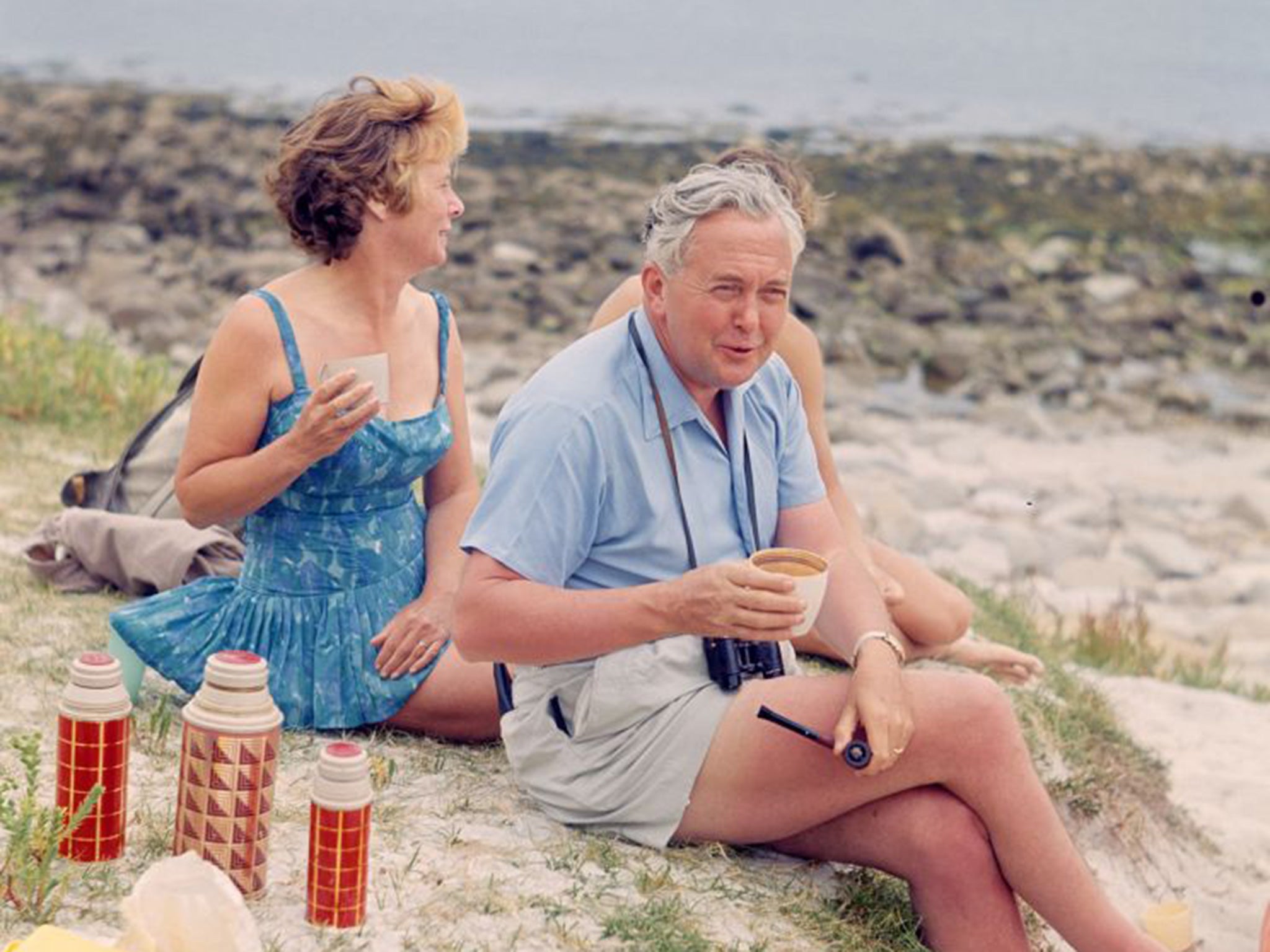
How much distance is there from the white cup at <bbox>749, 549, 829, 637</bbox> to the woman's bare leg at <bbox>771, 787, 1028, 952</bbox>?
49 centimetres

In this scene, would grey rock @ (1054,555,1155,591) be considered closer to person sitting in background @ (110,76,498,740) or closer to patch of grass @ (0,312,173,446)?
patch of grass @ (0,312,173,446)

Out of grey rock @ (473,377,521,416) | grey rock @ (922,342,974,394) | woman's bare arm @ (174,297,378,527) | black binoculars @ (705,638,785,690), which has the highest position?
woman's bare arm @ (174,297,378,527)

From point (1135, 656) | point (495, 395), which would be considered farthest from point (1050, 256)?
point (1135, 656)

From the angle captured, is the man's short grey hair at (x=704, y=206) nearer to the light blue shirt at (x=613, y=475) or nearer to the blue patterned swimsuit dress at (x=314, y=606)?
the light blue shirt at (x=613, y=475)

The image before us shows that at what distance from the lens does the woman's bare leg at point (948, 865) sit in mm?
3607

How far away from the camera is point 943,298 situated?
18188 mm

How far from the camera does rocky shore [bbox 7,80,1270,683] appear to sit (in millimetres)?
11484

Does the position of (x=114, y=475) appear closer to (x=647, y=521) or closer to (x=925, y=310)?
(x=647, y=521)

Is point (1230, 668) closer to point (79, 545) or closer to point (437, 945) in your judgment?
point (79, 545)

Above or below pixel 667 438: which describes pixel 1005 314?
below

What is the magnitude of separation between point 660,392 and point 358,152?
104cm

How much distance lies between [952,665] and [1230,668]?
143 inches

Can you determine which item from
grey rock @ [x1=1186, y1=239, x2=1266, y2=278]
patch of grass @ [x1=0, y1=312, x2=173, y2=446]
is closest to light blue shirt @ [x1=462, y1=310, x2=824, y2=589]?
patch of grass @ [x1=0, y1=312, x2=173, y2=446]

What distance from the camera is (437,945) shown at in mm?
3387
